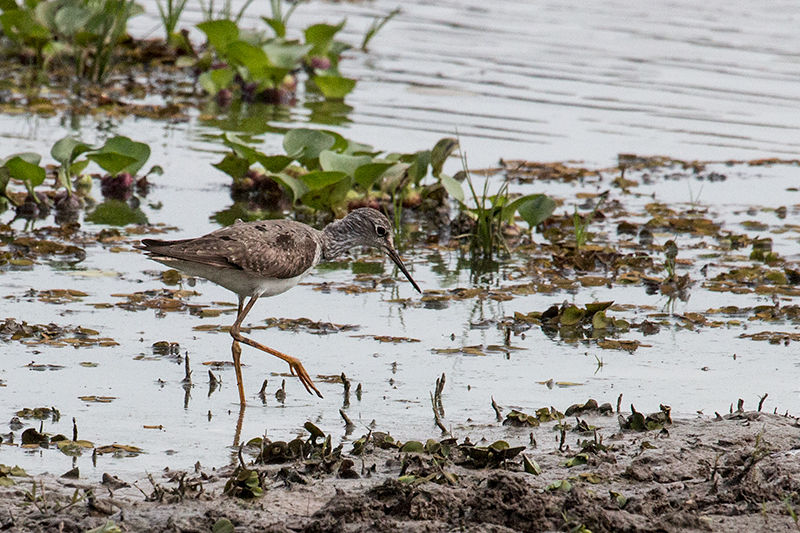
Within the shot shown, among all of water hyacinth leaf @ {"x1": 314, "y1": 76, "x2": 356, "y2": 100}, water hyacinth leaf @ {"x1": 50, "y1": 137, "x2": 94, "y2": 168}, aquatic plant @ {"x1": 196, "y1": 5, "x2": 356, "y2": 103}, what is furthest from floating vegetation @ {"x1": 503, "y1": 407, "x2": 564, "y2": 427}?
water hyacinth leaf @ {"x1": 314, "y1": 76, "x2": 356, "y2": 100}

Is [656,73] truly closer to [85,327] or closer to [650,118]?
[650,118]

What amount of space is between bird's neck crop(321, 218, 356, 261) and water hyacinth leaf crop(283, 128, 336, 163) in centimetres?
221

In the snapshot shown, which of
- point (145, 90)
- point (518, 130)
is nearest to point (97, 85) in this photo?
point (145, 90)

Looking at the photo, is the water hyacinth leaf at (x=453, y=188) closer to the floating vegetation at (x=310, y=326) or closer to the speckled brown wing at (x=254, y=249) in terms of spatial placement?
the floating vegetation at (x=310, y=326)

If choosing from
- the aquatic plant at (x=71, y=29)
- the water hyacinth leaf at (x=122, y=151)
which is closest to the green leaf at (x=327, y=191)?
the water hyacinth leaf at (x=122, y=151)

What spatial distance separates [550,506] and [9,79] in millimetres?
10381

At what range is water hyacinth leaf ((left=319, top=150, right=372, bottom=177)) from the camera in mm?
8742

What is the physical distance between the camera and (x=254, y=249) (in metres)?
5.87

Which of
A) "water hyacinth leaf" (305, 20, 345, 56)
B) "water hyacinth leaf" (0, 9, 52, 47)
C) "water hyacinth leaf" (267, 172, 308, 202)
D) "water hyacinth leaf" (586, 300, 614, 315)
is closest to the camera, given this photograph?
"water hyacinth leaf" (586, 300, 614, 315)

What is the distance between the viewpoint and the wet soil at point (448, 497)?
395 centimetres

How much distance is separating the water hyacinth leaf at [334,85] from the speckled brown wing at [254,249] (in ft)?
21.2

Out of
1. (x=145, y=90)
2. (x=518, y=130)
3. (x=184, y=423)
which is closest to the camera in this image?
(x=184, y=423)

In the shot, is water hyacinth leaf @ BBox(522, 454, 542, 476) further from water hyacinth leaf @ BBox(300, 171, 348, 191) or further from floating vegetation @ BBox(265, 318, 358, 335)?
water hyacinth leaf @ BBox(300, 171, 348, 191)

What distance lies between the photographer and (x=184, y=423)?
201 inches
